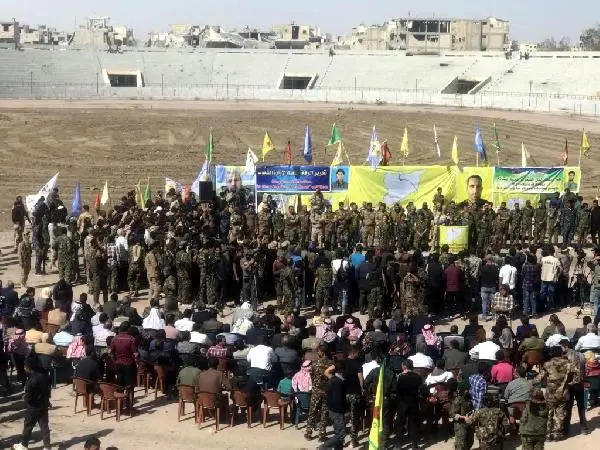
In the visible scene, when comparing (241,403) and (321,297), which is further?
(321,297)

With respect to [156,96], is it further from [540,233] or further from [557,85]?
[540,233]

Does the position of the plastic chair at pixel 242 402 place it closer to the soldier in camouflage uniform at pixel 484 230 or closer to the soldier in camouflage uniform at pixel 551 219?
the soldier in camouflage uniform at pixel 484 230

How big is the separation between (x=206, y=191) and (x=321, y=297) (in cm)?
608

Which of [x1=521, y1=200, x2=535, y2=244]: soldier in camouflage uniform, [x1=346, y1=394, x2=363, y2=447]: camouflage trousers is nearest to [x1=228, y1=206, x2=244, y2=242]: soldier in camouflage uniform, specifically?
[x1=521, y1=200, x2=535, y2=244]: soldier in camouflage uniform

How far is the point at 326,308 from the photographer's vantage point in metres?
16.2

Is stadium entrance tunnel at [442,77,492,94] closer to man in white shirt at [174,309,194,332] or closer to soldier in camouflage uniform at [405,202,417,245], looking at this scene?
soldier in camouflage uniform at [405,202,417,245]

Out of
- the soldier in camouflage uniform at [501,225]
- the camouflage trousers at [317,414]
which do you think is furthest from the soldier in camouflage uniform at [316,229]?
the camouflage trousers at [317,414]

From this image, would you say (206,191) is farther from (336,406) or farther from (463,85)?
(463,85)

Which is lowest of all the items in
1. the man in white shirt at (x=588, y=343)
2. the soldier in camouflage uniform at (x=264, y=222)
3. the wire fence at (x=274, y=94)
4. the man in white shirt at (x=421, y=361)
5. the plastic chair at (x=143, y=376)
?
the plastic chair at (x=143, y=376)

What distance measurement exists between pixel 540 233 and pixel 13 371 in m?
14.3

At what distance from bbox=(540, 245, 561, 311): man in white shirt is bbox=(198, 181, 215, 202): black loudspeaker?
8.72 metres

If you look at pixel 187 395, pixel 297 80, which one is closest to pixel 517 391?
pixel 187 395

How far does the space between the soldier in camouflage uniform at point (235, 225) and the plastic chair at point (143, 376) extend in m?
7.17

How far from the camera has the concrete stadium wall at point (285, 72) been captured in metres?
75.1
